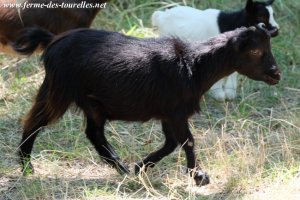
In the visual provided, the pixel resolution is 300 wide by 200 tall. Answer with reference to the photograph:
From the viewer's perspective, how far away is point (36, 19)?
5359 millimetres

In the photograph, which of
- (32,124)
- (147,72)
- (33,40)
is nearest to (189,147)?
(147,72)

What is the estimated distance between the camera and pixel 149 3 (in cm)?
725

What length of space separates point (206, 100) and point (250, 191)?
1.85 metres

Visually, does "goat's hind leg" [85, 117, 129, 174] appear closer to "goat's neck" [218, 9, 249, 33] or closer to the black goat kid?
the black goat kid

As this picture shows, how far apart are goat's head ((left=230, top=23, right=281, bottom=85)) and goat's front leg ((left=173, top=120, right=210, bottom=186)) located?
49 cm

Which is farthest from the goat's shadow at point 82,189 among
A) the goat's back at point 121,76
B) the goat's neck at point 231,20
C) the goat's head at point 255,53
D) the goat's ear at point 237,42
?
the goat's neck at point 231,20

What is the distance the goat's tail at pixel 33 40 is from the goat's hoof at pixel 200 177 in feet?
3.92

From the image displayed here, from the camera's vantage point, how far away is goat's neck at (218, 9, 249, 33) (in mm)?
5578

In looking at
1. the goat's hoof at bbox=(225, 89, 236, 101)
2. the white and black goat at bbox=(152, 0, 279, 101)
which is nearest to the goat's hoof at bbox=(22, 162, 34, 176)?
the white and black goat at bbox=(152, 0, 279, 101)

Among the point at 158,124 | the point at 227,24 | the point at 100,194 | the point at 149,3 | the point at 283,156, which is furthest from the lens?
the point at 149,3

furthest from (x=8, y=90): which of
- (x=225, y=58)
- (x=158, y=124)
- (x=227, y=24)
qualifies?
(x=225, y=58)

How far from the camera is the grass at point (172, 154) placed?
13.2 ft

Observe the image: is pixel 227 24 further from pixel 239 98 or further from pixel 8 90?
pixel 8 90

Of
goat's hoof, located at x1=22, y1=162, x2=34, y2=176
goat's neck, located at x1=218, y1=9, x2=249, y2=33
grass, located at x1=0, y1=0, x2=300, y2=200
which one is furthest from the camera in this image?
goat's neck, located at x1=218, y1=9, x2=249, y2=33
